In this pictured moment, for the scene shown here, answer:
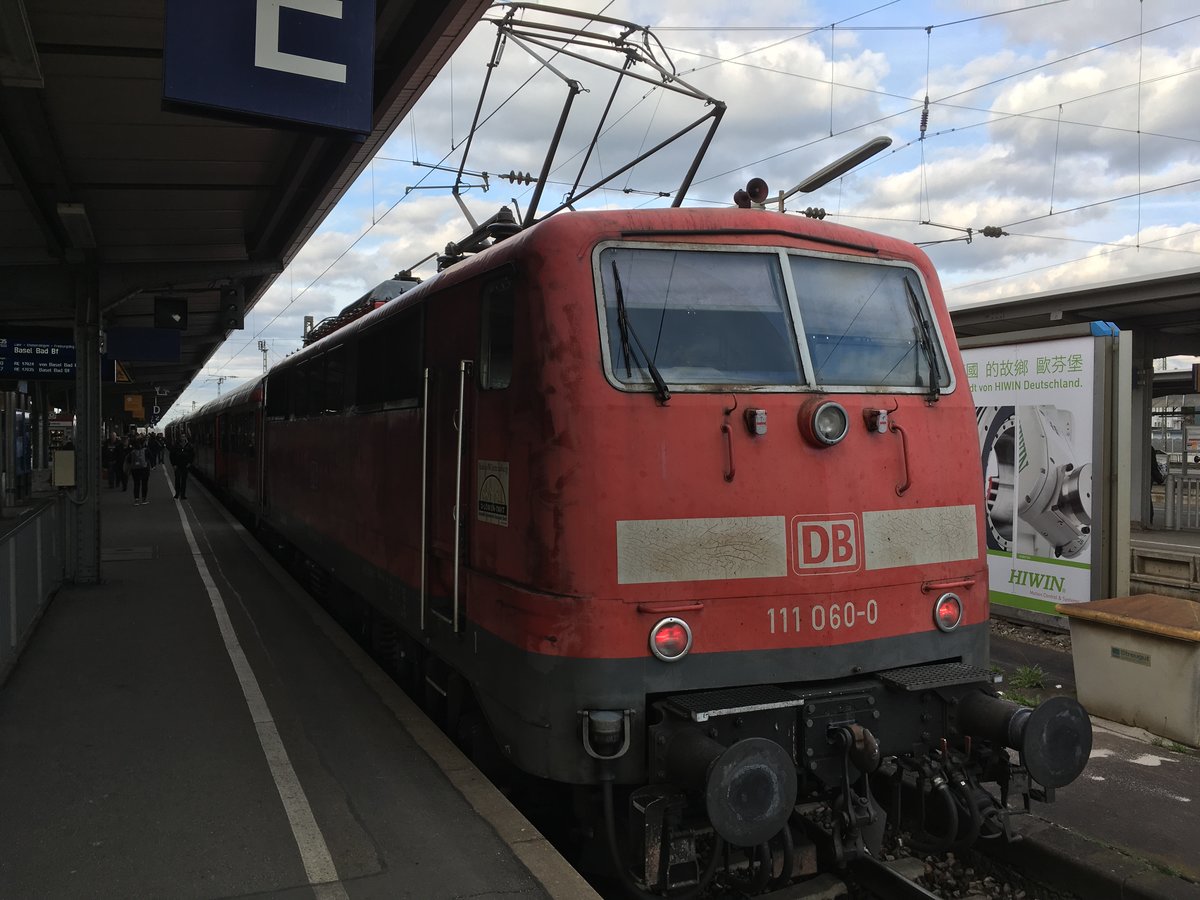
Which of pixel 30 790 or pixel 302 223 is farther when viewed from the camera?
pixel 302 223

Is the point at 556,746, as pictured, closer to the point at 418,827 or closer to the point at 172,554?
the point at 418,827

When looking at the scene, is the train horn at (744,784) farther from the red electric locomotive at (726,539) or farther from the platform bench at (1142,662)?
the platform bench at (1142,662)

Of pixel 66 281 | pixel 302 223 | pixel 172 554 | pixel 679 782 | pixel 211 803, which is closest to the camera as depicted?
pixel 679 782

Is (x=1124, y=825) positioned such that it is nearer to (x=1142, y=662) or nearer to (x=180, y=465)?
(x=1142, y=662)

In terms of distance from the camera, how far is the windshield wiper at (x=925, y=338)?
485 centimetres

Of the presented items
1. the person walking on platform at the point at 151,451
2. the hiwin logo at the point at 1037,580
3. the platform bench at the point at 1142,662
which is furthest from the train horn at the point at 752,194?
the person walking on platform at the point at 151,451

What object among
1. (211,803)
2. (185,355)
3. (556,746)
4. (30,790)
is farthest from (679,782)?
(185,355)

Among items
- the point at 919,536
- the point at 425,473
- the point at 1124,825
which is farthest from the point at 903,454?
the point at 425,473

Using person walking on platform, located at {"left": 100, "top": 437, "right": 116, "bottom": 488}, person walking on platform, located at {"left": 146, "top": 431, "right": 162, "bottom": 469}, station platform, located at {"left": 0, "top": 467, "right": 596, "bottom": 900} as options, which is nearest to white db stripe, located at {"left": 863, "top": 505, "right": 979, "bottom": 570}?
station platform, located at {"left": 0, "top": 467, "right": 596, "bottom": 900}

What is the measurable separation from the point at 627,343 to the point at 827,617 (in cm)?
150

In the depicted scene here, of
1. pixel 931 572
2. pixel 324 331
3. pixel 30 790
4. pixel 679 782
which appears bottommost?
pixel 30 790

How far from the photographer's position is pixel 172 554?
14.6 m

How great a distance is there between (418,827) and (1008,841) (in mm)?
2730

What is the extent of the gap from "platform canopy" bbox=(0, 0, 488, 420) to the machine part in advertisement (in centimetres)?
543
